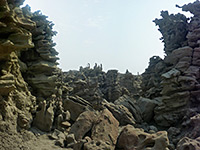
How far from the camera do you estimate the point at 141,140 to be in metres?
10.7

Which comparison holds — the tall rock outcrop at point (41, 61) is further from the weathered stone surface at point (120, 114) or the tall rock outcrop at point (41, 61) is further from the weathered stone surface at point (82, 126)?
the weathered stone surface at point (120, 114)

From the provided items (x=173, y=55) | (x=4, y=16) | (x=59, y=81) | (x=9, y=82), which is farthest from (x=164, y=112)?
(x=4, y=16)

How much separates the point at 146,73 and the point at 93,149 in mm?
18847

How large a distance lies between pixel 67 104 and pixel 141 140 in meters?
6.86

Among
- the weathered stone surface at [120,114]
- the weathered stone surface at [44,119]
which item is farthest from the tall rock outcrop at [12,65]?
the weathered stone surface at [120,114]

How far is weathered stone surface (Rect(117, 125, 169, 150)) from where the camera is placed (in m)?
9.35

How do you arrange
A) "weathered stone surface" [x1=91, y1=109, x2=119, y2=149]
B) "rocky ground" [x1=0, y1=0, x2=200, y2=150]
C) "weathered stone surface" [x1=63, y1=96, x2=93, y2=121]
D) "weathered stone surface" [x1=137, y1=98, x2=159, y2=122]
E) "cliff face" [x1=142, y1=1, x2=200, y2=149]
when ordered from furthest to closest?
"weathered stone surface" [x1=137, y1=98, x2=159, y2=122] → "cliff face" [x1=142, y1=1, x2=200, y2=149] → "weathered stone surface" [x1=63, y1=96, x2=93, y2=121] → "weathered stone surface" [x1=91, y1=109, x2=119, y2=149] → "rocky ground" [x1=0, y1=0, x2=200, y2=150]

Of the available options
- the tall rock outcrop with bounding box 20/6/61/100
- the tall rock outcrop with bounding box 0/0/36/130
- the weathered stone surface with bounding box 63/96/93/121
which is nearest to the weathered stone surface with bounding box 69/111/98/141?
the weathered stone surface with bounding box 63/96/93/121

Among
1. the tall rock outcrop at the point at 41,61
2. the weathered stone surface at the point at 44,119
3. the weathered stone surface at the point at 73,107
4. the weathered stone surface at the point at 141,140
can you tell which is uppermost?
the tall rock outcrop at the point at 41,61

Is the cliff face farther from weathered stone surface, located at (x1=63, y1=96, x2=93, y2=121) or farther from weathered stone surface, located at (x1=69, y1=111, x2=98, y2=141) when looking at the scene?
weathered stone surface, located at (x1=63, y1=96, x2=93, y2=121)

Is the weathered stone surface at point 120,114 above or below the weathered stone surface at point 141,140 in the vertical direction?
above

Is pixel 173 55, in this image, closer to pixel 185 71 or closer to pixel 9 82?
pixel 185 71

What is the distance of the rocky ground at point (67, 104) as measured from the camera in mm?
10438

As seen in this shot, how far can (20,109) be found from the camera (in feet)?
38.2
